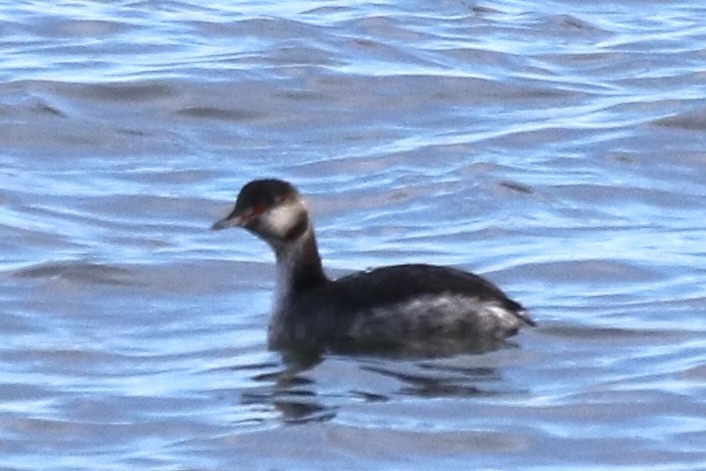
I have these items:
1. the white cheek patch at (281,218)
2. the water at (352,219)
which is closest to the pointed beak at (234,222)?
the white cheek patch at (281,218)

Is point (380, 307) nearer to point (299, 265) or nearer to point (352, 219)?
point (299, 265)

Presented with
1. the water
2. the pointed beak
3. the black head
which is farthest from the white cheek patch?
the water

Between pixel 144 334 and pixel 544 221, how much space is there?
11.2 feet

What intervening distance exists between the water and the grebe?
0.52 ft

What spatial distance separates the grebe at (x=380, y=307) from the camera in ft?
38.5

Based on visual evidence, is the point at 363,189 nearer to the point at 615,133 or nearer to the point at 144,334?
the point at 615,133

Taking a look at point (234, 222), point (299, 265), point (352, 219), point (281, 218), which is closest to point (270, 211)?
point (281, 218)

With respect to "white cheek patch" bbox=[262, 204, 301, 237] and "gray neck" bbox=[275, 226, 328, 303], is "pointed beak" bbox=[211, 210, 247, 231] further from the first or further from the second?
"gray neck" bbox=[275, 226, 328, 303]

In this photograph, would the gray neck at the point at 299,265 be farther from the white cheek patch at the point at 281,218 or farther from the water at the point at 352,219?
the water at the point at 352,219

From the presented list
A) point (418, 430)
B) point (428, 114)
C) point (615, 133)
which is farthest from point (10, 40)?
point (418, 430)

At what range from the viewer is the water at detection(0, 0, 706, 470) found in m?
10.3

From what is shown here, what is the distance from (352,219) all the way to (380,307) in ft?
10.1

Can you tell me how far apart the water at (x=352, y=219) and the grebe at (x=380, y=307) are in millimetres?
159

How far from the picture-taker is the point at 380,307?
11.9 metres
